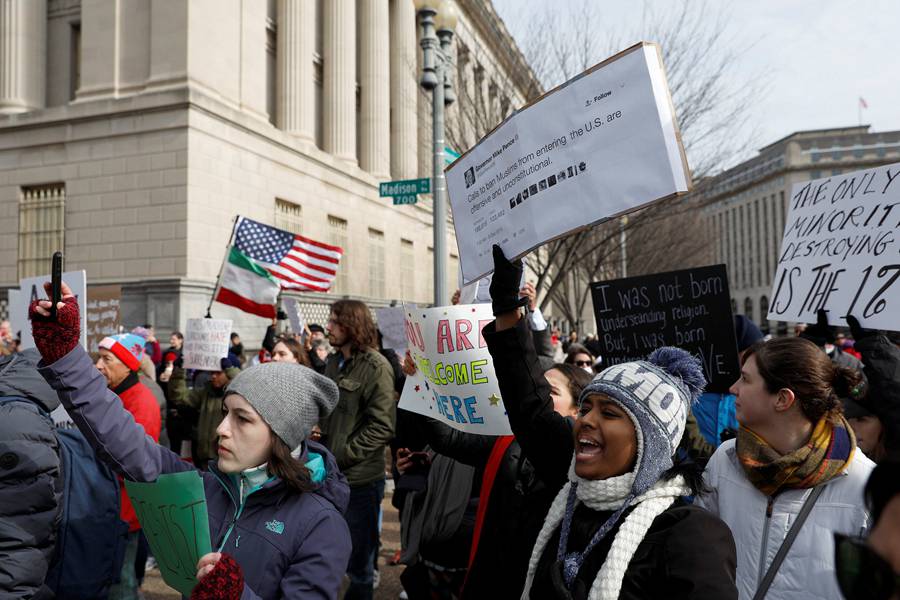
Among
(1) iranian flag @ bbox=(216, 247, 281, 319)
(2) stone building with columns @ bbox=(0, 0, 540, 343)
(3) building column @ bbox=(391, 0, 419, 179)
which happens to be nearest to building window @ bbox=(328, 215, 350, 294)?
(2) stone building with columns @ bbox=(0, 0, 540, 343)

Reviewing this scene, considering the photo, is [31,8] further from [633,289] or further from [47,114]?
[633,289]

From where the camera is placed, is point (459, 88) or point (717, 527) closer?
point (717, 527)

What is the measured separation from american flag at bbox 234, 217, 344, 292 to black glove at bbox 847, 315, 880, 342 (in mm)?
7567

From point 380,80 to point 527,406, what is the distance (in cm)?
2555

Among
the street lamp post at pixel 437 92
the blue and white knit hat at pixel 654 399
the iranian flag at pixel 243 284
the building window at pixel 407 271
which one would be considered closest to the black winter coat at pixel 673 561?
the blue and white knit hat at pixel 654 399

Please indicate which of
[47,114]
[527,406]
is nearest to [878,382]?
[527,406]

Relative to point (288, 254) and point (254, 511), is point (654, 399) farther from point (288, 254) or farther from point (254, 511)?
point (288, 254)

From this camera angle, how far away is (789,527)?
2369 mm

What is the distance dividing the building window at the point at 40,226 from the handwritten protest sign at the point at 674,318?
1653 cm

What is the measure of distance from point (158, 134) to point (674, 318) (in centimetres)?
1494

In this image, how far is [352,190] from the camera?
23.8 meters

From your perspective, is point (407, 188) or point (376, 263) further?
point (376, 263)

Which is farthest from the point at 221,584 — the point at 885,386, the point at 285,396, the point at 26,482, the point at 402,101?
the point at 402,101

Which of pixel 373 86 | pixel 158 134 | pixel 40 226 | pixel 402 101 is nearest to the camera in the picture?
pixel 158 134
